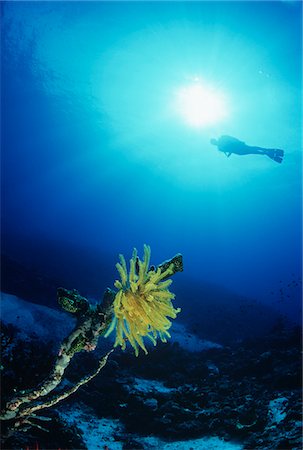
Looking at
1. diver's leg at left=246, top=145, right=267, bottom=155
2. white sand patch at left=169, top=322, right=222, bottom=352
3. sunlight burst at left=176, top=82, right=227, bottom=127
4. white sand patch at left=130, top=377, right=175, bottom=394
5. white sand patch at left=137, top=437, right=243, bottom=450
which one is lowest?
white sand patch at left=137, top=437, right=243, bottom=450

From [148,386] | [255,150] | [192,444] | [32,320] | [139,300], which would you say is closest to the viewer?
[139,300]

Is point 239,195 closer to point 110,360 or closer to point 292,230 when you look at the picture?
point 292,230

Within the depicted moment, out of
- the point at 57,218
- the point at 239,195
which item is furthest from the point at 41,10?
the point at 57,218

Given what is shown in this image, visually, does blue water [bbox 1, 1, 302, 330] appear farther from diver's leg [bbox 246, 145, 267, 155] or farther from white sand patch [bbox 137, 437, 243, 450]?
white sand patch [bbox 137, 437, 243, 450]

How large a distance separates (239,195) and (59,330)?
65099mm

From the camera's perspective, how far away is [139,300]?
8.31 ft

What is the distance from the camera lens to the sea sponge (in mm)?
2461

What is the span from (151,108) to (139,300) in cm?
4268

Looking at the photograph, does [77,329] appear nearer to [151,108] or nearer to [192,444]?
[192,444]

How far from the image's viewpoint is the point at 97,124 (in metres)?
49.9

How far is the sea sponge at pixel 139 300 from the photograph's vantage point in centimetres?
246

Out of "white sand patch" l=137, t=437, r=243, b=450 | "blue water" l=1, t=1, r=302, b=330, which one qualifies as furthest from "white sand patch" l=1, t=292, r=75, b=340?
"blue water" l=1, t=1, r=302, b=330

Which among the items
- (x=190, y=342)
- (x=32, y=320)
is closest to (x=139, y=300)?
(x=32, y=320)

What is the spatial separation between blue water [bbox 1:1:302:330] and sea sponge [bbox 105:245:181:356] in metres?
14.5
